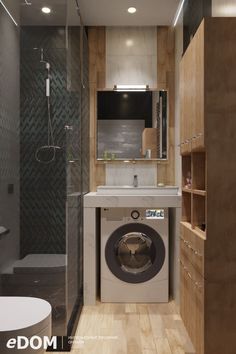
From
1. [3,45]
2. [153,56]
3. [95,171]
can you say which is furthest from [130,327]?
[153,56]

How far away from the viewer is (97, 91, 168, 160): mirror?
156 inches

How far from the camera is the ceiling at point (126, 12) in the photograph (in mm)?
3455

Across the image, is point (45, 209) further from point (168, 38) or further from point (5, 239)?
point (168, 38)

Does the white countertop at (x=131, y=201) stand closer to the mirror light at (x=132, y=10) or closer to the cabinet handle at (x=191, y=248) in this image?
the cabinet handle at (x=191, y=248)

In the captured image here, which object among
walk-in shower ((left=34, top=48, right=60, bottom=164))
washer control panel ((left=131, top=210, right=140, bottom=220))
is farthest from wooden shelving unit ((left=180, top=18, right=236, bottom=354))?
washer control panel ((left=131, top=210, right=140, bottom=220))

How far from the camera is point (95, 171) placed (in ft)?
13.3

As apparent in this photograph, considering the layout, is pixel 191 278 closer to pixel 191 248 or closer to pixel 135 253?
pixel 191 248

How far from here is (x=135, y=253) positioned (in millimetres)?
3473

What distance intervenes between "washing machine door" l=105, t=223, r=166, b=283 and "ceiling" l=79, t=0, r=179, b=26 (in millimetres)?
2074

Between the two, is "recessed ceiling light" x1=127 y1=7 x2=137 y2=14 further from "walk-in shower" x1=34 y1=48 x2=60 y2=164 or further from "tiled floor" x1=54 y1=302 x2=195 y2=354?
"tiled floor" x1=54 y1=302 x2=195 y2=354

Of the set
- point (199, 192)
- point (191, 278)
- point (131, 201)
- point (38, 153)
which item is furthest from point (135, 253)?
point (199, 192)

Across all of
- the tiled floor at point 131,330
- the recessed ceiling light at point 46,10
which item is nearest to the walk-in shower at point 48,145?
the recessed ceiling light at point 46,10

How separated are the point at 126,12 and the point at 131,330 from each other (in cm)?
292

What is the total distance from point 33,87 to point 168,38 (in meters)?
1.89
